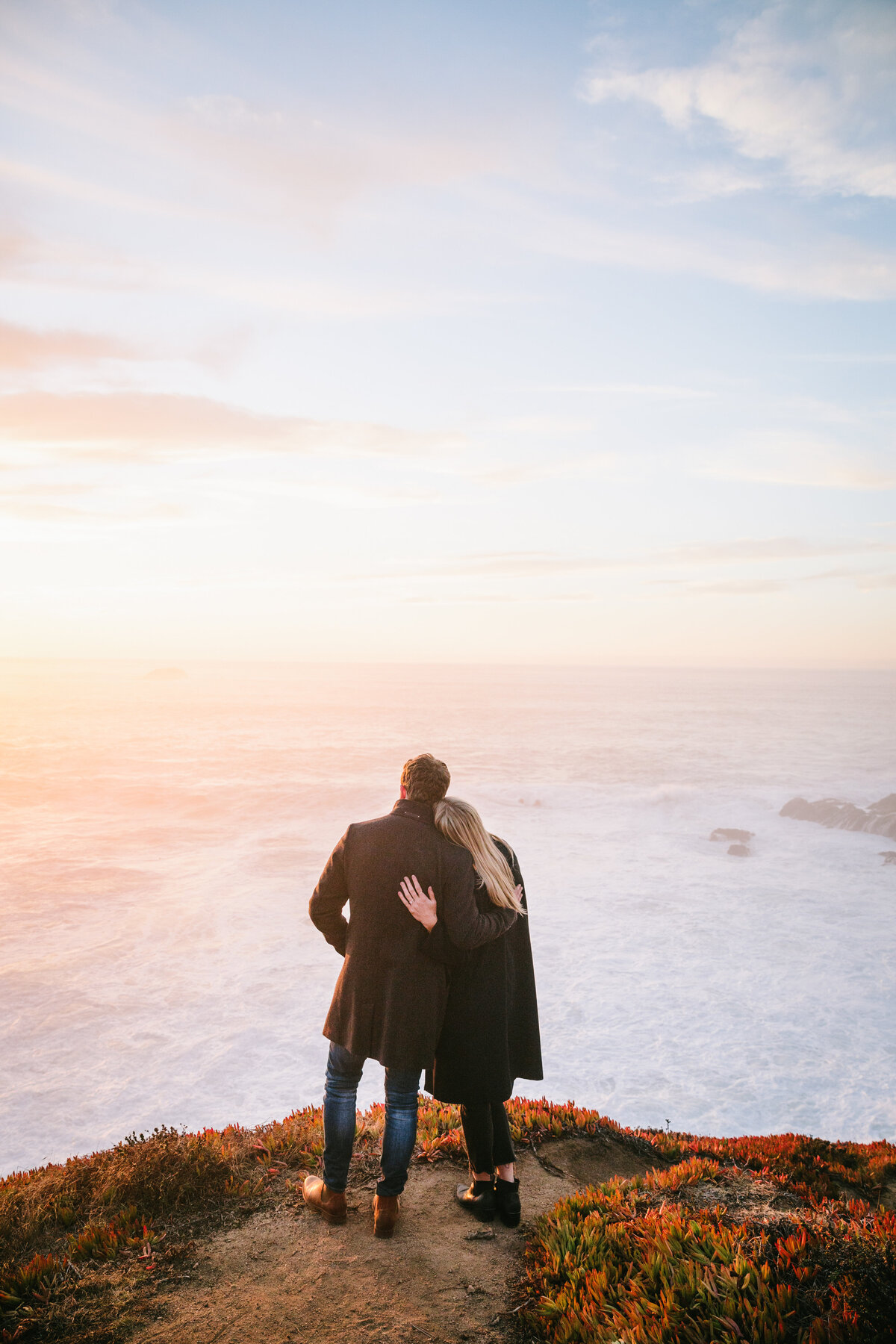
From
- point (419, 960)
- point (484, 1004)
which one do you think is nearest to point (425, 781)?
point (419, 960)

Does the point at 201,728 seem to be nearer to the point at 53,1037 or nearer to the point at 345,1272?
the point at 53,1037

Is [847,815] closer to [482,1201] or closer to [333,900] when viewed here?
[482,1201]

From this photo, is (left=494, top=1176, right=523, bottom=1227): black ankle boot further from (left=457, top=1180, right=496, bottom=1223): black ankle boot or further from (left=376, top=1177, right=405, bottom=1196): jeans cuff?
(left=376, top=1177, right=405, bottom=1196): jeans cuff

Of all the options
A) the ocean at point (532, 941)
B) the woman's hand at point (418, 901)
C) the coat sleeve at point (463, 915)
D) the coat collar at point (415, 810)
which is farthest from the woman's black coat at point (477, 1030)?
the ocean at point (532, 941)

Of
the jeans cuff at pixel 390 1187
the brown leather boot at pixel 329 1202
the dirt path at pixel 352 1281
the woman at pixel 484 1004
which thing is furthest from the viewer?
the brown leather boot at pixel 329 1202

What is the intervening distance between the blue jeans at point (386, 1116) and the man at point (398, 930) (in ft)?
0.04

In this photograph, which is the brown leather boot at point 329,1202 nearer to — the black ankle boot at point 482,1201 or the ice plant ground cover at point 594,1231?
the ice plant ground cover at point 594,1231

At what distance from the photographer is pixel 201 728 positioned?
79.9 m

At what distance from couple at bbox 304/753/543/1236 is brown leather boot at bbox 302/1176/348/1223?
1.03 feet

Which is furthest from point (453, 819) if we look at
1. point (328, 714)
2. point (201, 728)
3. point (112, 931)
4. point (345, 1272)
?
point (328, 714)

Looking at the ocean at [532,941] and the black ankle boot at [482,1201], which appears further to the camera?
the ocean at [532,941]

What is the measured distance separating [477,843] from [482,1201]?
7.61ft

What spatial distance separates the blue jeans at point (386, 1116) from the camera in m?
3.84

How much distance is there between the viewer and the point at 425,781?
12.5 ft
